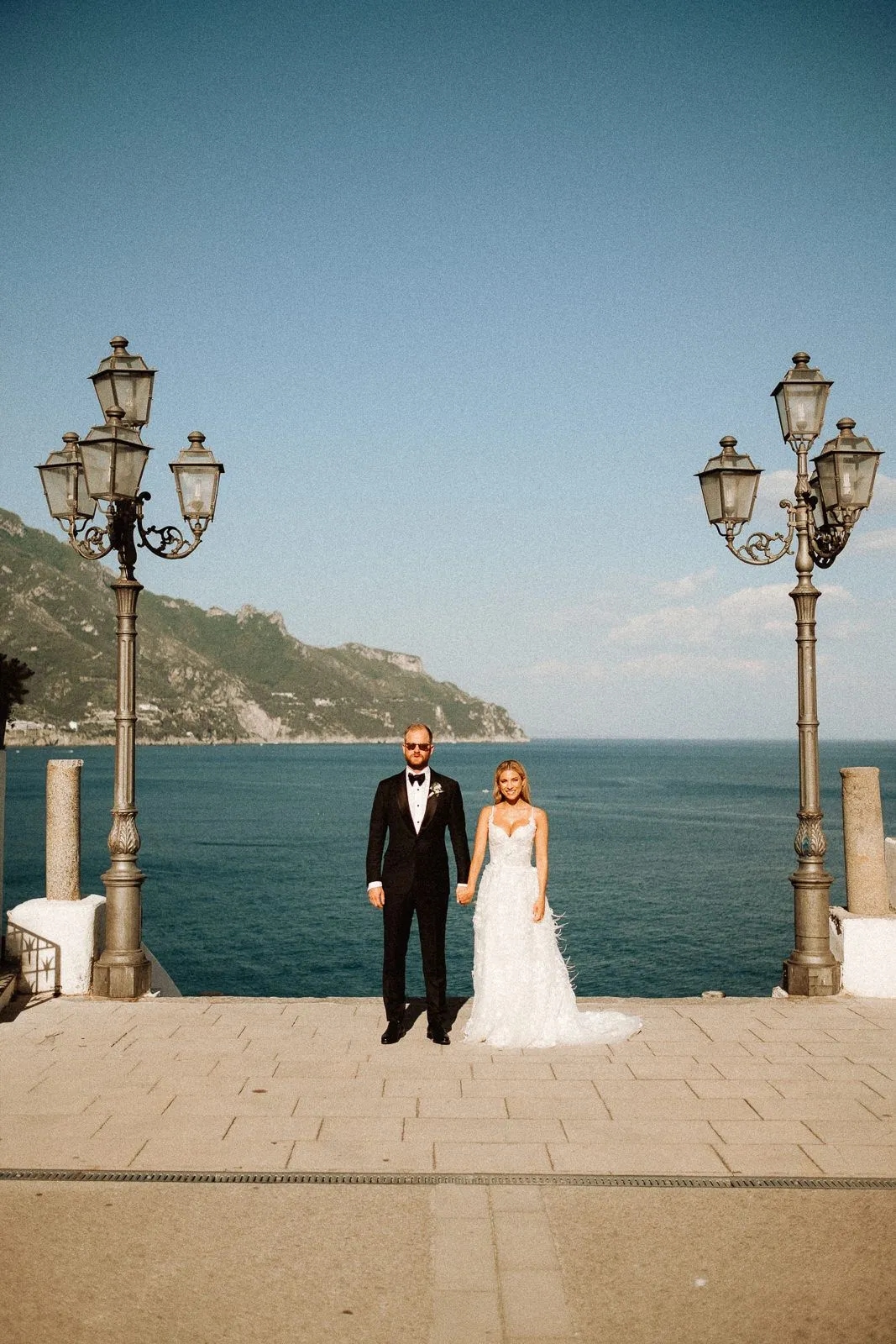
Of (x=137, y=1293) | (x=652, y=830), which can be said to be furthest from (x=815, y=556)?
(x=652, y=830)

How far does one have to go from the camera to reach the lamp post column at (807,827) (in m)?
9.25

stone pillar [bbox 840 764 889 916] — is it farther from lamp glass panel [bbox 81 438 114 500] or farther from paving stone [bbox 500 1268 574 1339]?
lamp glass panel [bbox 81 438 114 500]

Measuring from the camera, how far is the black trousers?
764cm

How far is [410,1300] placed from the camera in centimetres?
389

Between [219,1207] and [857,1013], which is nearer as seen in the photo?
[219,1207]

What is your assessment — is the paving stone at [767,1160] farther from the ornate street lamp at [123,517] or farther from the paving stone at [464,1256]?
the ornate street lamp at [123,517]

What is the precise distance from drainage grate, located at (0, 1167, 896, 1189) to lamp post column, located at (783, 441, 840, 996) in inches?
165

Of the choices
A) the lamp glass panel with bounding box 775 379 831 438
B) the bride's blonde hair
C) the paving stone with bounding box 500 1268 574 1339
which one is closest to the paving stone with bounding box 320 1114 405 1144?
the paving stone with bounding box 500 1268 574 1339

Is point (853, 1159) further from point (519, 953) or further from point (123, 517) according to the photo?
point (123, 517)

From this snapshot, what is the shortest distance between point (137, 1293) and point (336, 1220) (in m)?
0.92

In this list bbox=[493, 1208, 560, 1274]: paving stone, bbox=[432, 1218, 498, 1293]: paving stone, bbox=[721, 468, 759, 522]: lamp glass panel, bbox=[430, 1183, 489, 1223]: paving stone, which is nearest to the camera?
bbox=[432, 1218, 498, 1293]: paving stone

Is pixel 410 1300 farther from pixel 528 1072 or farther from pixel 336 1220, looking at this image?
pixel 528 1072

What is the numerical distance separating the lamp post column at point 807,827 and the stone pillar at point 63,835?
20.6ft

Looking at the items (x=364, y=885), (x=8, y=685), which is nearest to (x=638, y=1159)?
(x=8, y=685)
